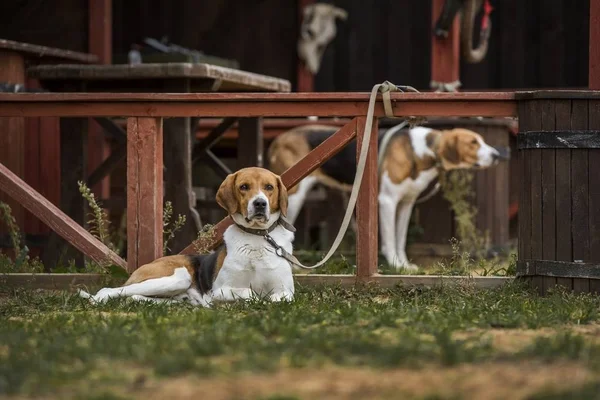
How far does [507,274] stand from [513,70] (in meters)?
6.79

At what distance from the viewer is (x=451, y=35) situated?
12.0 meters

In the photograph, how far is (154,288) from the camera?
728 cm

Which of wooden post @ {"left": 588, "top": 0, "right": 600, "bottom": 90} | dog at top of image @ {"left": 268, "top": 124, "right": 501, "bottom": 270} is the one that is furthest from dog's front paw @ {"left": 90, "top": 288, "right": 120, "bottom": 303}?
dog at top of image @ {"left": 268, "top": 124, "right": 501, "bottom": 270}

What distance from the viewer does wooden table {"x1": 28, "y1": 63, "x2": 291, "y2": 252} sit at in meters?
9.16

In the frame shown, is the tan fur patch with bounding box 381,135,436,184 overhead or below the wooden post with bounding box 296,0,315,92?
below

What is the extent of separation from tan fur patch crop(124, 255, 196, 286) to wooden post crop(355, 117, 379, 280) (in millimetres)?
1143

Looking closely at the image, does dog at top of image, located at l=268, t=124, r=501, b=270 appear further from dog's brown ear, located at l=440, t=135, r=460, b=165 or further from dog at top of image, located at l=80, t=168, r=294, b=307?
dog at top of image, located at l=80, t=168, r=294, b=307

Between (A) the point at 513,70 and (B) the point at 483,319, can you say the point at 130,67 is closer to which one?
(B) the point at 483,319

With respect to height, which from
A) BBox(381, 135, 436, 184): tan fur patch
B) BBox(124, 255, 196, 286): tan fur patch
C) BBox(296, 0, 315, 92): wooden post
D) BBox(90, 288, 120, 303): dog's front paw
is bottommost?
BBox(90, 288, 120, 303): dog's front paw

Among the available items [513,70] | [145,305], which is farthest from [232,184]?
[513,70]

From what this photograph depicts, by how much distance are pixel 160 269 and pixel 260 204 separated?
0.85m

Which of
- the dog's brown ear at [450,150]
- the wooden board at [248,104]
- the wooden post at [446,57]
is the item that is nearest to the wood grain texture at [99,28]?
the wooden post at [446,57]

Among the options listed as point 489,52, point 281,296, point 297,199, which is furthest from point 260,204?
point 489,52

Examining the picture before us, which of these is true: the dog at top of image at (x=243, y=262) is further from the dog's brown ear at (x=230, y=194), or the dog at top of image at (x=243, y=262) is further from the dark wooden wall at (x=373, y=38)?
the dark wooden wall at (x=373, y=38)
